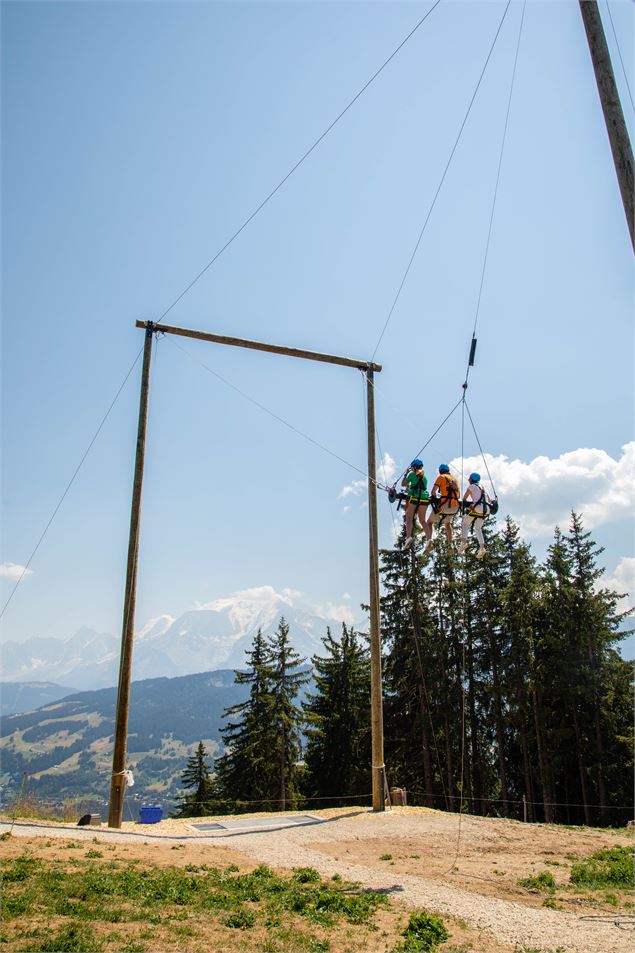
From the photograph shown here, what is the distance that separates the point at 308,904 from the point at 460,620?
28.2 m

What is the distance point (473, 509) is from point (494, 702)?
916 inches

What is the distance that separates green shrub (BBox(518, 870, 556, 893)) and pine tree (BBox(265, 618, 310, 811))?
29.5m

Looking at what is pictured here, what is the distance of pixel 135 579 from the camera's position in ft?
46.1

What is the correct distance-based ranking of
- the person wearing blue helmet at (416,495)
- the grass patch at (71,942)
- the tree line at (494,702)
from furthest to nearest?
the tree line at (494,702) < the person wearing blue helmet at (416,495) < the grass patch at (71,942)

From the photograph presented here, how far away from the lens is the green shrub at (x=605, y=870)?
9.65 m

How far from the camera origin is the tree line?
101 feet

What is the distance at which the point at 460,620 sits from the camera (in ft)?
114

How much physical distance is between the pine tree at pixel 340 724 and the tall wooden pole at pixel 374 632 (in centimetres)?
2482

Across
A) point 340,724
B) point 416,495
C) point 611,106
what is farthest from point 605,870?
point 340,724

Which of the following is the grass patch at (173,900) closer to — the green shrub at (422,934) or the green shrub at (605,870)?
the green shrub at (422,934)

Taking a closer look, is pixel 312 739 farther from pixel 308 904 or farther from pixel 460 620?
pixel 308 904

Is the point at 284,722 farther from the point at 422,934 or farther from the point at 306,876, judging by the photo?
the point at 422,934

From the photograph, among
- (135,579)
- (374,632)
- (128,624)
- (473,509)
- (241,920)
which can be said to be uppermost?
(473,509)

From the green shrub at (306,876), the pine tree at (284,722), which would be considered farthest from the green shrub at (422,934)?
the pine tree at (284,722)
